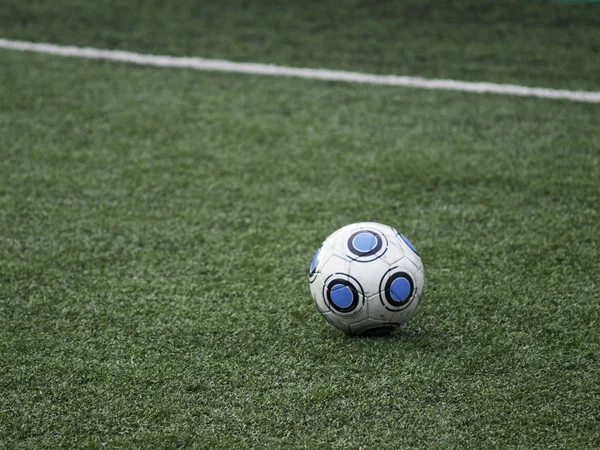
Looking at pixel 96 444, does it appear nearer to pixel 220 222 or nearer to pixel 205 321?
pixel 205 321

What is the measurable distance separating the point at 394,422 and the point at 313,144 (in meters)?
2.90

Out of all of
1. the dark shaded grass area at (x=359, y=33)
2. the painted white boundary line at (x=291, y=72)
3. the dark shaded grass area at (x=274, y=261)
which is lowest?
the dark shaded grass area at (x=274, y=261)

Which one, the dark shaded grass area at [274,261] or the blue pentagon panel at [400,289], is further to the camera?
the blue pentagon panel at [400,289]

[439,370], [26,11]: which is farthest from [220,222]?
[26,11]

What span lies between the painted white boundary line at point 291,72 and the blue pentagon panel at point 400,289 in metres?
3.53

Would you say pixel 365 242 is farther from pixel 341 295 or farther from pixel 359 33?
pixel 359 33

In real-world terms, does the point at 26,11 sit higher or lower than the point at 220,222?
higher

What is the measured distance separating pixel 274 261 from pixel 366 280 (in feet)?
3.28

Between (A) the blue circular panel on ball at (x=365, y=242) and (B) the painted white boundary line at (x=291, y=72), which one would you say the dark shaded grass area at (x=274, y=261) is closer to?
(B) the painted white boundary line at (x=291, y=72)

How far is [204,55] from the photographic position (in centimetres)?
691

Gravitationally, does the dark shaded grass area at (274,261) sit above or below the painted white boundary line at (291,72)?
below

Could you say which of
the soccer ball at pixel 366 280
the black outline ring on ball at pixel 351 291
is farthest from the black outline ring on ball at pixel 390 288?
the black outline ring on ball at pixel 351 291

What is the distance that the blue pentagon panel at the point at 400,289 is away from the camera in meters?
2.98

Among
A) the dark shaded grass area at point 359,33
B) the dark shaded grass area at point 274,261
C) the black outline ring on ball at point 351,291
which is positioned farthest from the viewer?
the dark shaded grass area at point 359,33
